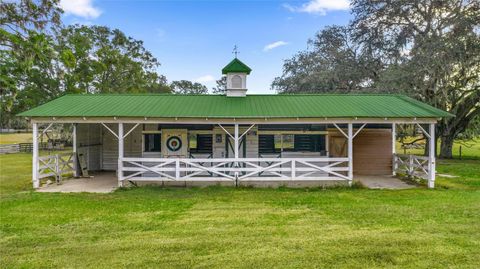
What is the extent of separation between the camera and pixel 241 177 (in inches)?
468

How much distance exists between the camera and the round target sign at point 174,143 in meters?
13.1

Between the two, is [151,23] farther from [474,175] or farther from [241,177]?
[474,175]

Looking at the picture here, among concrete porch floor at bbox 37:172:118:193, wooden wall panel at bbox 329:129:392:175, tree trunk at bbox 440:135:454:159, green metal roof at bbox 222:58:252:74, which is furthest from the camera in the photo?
tree trunk at bbox 440:135:454:159

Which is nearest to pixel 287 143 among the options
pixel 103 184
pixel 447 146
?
pixel 103 184

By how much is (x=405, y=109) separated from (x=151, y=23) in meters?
14.3

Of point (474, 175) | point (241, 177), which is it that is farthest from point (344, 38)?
point (241, 177)

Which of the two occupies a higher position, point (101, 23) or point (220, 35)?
point (101, 23)

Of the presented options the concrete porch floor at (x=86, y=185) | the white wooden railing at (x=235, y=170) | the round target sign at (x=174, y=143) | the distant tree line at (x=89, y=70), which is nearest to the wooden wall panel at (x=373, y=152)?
the white wooden railing at (x=235, y=170)

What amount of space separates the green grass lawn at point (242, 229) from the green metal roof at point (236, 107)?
2756 millimetres

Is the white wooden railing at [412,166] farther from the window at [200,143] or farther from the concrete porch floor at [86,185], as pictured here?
the concrete porch floor at [86,185]

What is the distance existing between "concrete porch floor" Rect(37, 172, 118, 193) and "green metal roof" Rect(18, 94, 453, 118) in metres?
2.63

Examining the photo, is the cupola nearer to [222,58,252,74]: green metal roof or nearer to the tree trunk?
[222,58,252,74]: green metal roof

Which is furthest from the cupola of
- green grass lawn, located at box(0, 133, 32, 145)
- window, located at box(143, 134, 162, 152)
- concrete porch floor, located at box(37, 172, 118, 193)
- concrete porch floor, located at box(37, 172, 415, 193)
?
green grass lawn, located at box(0, 133, 32, 145)

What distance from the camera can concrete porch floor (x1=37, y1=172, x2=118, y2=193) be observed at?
452 inches
